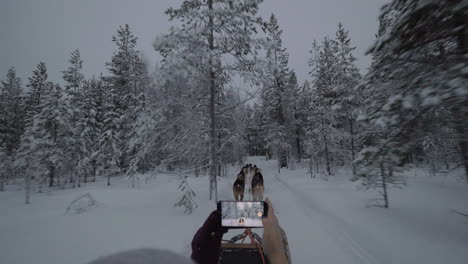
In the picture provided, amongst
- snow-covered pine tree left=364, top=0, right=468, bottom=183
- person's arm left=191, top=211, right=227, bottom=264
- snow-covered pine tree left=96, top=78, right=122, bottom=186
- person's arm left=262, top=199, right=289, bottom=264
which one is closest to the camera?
person's arm left=191, top=211, right=227, bottom=264

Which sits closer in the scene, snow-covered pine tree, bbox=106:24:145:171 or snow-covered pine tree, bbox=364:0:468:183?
snow-covered pine tree, bbox=364:0:468:183

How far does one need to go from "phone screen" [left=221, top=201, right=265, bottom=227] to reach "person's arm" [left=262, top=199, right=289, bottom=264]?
10cm

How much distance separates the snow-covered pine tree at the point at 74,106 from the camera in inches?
1080

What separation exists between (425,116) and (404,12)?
2.18 m

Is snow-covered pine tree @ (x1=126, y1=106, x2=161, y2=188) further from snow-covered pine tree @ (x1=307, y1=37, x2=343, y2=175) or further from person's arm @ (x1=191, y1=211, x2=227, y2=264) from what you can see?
snow-covered pine tree @ (x1=307, y1=37, x2=343, y2=175)

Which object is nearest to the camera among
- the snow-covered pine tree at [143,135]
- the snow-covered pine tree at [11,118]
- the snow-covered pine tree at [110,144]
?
the snow-covered pine tree at [143,135]

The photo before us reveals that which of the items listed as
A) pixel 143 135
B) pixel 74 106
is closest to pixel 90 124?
pixel 74 106

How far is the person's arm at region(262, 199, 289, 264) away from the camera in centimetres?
248

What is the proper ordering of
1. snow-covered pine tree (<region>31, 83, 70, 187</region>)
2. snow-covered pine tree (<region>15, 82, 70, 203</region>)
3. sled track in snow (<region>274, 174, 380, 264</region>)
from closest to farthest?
sled track in snow (<region>274, 174, 380, 264</region>), snow-covered pine tree (<region>15, 82, 70, 203</region>), snow-covered pine tree (<region>31, 83, 70, 187</region>)

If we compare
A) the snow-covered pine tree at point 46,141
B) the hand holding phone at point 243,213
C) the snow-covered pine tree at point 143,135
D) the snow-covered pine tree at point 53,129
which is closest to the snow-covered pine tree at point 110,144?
the snow-covered pine tree at point 53,129

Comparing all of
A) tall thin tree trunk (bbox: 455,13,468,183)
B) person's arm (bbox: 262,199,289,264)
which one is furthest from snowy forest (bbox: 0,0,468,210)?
person's arm (bbox: 262,199,289,264)

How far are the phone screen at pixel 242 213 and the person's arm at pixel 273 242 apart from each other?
97mm

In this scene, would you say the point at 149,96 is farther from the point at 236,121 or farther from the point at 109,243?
the point at 109,243

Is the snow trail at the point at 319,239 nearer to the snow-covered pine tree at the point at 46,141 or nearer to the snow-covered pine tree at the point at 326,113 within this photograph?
the snow-covered pine tree at the point at 326,113
